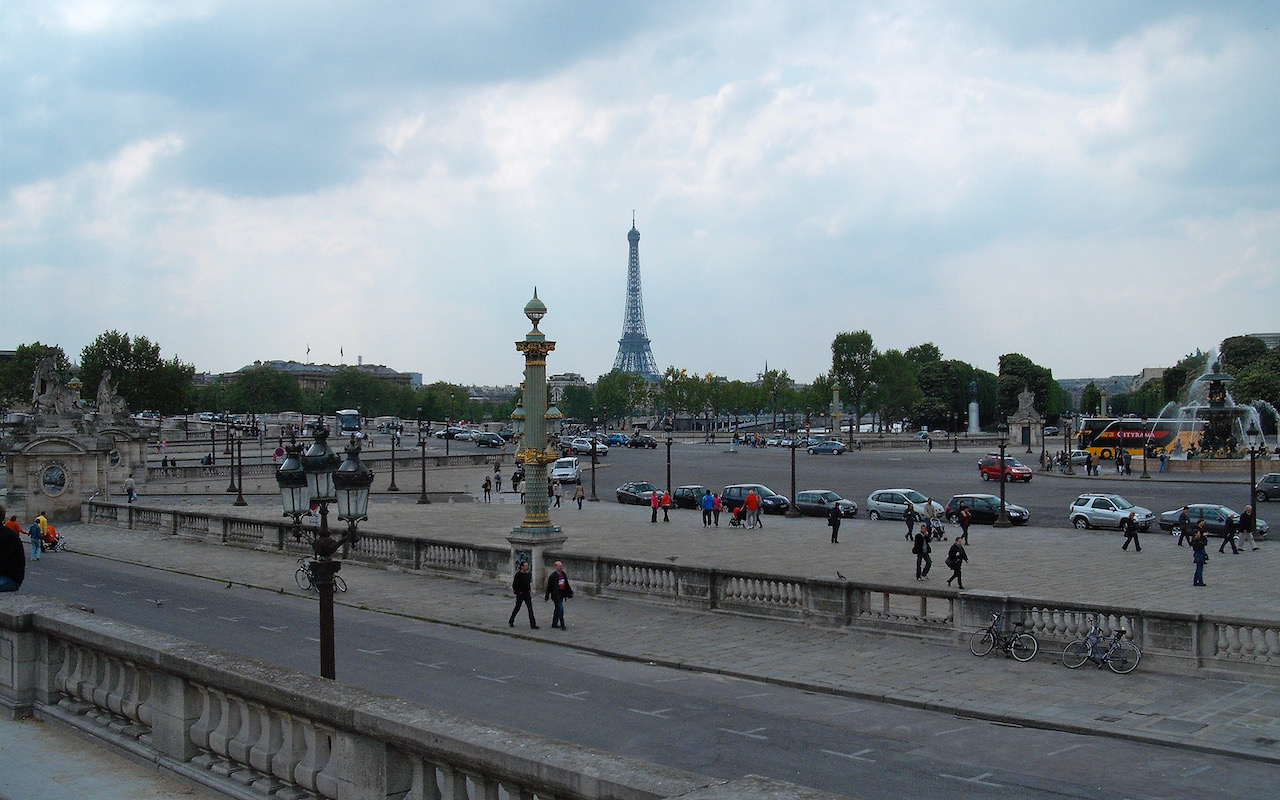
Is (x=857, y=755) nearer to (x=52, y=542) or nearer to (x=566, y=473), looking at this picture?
(x=52, y=542)

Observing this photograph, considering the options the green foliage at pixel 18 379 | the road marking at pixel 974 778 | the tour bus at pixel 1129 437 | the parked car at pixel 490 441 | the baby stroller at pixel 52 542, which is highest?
the green foliage at pixel 18 379

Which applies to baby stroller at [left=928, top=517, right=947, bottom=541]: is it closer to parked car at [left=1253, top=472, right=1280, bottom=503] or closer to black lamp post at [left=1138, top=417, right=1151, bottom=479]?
parked car at [left=1253, top=472, right=1280, bottom=503]

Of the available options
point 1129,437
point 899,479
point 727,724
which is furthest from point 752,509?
point 1129,437

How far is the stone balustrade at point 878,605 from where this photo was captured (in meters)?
15.2

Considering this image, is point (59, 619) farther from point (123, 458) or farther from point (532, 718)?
point (123, 458)

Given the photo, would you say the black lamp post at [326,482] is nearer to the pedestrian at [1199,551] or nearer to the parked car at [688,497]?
the pedestrian at [1199,551]

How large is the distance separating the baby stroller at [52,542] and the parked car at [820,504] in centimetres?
2954

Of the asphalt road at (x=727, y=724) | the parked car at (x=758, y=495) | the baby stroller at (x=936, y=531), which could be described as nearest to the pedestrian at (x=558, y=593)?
the asphalt road at (x=727, y=724)

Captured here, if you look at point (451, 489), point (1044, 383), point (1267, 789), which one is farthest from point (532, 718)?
point (1044, 383)

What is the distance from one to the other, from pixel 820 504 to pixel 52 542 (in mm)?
30195

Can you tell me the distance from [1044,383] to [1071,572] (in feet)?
480

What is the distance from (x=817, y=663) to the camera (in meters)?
16.7

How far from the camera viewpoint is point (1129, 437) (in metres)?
76.7

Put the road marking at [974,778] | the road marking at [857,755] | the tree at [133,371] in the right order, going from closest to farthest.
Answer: the road marking at [974,778] < the road marking at [857,755] < the tree at [133,371]
